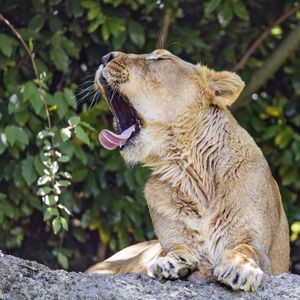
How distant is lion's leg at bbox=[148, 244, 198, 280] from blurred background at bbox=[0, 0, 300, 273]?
1.84 m

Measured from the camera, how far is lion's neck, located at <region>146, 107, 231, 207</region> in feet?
17.9

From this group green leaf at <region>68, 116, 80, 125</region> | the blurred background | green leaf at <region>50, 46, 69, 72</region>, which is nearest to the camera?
green leaf at <region>68, 116, 80, 125</region>

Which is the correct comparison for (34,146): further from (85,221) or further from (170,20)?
(170,20)

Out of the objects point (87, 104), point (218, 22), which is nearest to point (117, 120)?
point (87, 104)

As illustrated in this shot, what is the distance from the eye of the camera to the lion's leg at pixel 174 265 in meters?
4.85

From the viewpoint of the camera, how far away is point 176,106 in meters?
5.66

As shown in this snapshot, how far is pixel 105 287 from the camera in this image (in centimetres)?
457

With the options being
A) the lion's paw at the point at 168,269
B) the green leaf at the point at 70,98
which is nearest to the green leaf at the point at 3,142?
the green leaf at the point at 70,98

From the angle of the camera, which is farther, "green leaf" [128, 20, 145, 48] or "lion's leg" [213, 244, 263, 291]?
"green leaf" [128, 20, 145, 48]

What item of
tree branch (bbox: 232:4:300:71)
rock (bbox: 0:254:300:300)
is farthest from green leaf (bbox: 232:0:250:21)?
rock (bbox: 0:254:300:300)

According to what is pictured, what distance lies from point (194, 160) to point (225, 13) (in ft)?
7.83

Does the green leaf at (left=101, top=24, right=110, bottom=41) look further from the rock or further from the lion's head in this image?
the rock

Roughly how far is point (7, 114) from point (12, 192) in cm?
57

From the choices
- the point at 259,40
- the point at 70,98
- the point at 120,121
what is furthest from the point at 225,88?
the point at 259,40
